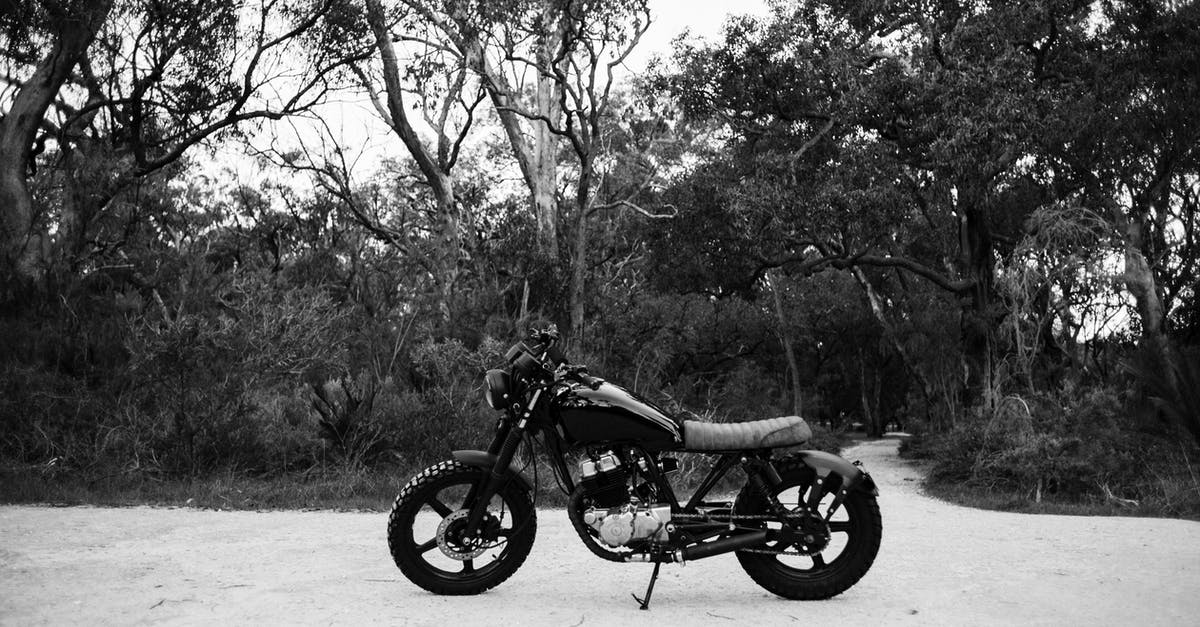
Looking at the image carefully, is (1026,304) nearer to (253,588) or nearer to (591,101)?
(591,101)

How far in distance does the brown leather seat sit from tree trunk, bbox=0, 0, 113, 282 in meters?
13.9

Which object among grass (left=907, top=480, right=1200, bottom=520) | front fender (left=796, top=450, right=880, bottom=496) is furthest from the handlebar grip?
grass (left=907, top=480, right=1200, bottom=520)

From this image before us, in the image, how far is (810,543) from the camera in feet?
16.6

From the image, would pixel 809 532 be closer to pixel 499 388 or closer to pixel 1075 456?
pixel 499 388

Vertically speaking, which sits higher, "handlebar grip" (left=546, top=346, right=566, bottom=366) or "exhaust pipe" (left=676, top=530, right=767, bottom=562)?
"handlebar grip" (left=546, top=346, right=566, bottom=366)

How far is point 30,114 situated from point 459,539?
14.5 metres

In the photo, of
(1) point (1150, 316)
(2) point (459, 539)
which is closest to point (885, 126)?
(1) point (1150, 316)

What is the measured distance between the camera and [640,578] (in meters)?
5.73

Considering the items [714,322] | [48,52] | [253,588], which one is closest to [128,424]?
[253,588]

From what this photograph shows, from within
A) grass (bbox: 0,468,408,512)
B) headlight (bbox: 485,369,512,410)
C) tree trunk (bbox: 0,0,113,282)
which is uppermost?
tree trunk (bbox: 0,0,113,282)

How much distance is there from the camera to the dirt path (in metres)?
4.66

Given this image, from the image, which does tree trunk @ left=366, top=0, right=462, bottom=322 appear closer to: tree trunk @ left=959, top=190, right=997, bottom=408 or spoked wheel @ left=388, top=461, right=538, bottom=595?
tree trunk @ left=959, top=190, right=997, bottom=408

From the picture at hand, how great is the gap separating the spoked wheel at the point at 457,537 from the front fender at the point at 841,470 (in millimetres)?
1434

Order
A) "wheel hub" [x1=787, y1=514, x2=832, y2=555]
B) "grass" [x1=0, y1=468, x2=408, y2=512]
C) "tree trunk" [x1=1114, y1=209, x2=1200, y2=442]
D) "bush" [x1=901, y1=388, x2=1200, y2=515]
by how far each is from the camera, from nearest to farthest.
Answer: "wheel hub" [x1=787, y1=514, x2=832, y2=555] → "grass" [x1=0, y1=468, x2=408, y2=512] → "tree trunk" [x1=1114, y1=209, x2=1200, y2=442] → "bush" [x1=901, y1=388, x2=1200, y2=515]
